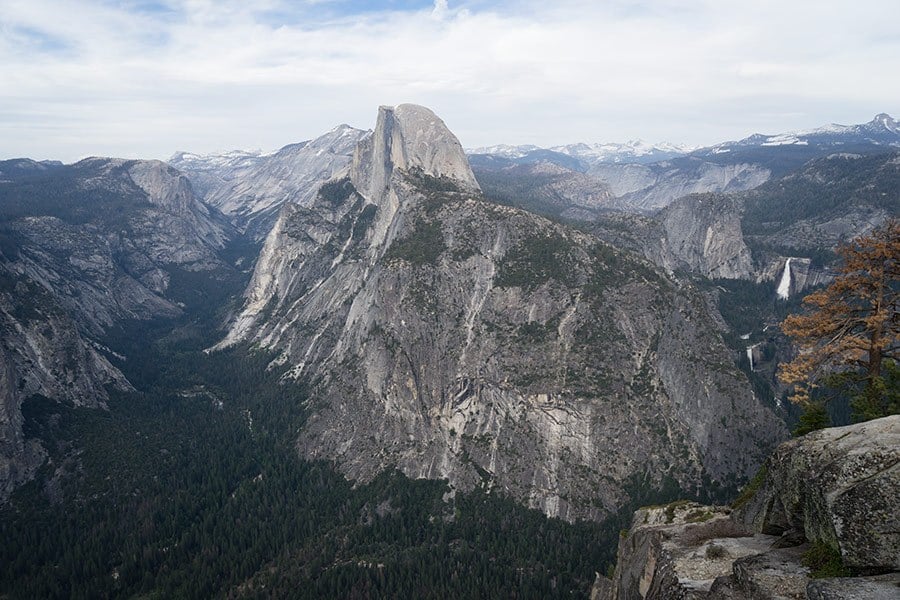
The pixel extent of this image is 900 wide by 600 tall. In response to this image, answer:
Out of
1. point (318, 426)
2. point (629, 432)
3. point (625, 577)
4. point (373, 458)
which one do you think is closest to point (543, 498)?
point (629, 432)

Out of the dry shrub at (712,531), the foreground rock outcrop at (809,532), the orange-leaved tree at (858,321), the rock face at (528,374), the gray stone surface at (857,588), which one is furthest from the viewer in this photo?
the rock face at (528,374)

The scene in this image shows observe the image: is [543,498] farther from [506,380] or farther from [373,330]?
[373,330]

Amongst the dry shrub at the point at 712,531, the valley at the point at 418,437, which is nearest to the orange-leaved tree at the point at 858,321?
the dry shrub at the point at 712,531

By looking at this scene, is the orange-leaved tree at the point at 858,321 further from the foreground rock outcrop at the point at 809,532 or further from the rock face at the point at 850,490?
the foreground rock outcrop at the point at 809,532

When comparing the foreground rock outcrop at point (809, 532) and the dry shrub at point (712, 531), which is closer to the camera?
the foreground rock outcrop at point (809, 532)

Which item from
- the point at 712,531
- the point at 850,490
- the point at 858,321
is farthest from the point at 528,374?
the point at 850,490
